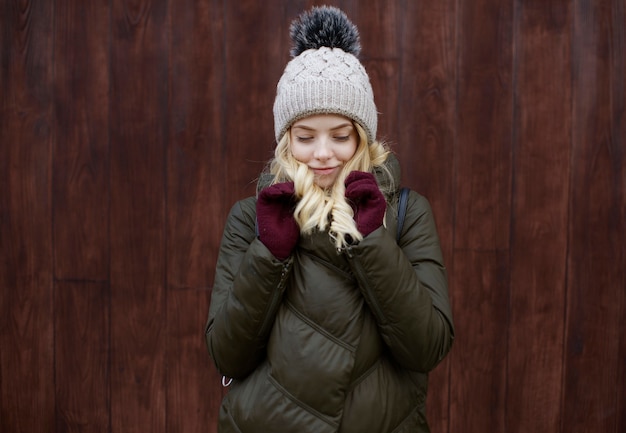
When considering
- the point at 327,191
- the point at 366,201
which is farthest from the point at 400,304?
the point at 327,191

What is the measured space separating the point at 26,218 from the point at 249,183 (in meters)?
0.85

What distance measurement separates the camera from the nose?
4.84ft

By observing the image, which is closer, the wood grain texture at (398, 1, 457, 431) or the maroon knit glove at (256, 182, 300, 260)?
the maroon knit glove at (256, 182, 300, 260)

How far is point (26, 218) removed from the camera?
233 centimetres

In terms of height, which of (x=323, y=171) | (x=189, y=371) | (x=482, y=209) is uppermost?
(x=323, y=171)

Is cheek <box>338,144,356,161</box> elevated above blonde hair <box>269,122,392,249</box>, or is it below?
above

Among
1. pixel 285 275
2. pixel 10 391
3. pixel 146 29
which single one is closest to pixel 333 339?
pixel 285 275

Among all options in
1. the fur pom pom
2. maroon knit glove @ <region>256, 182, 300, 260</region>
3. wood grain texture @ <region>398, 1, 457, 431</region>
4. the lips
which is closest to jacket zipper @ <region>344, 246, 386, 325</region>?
maroon knit glove @ <region>256, 182, 300, 260</region>

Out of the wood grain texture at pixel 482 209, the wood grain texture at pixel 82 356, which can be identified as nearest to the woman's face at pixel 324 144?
the wood grain texture at pixel 482 209

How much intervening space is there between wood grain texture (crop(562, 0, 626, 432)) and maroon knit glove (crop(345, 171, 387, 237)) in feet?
3.73

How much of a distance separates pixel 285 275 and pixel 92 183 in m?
1.23

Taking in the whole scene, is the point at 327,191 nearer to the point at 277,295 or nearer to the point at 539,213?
the point at 277,295

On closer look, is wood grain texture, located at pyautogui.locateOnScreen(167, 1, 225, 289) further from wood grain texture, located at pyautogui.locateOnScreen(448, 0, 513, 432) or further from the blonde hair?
wood grain texture, located at pyautogui.locateOnScreen(448, 0, 513, 432)

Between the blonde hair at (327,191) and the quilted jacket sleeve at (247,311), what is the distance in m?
0.12
